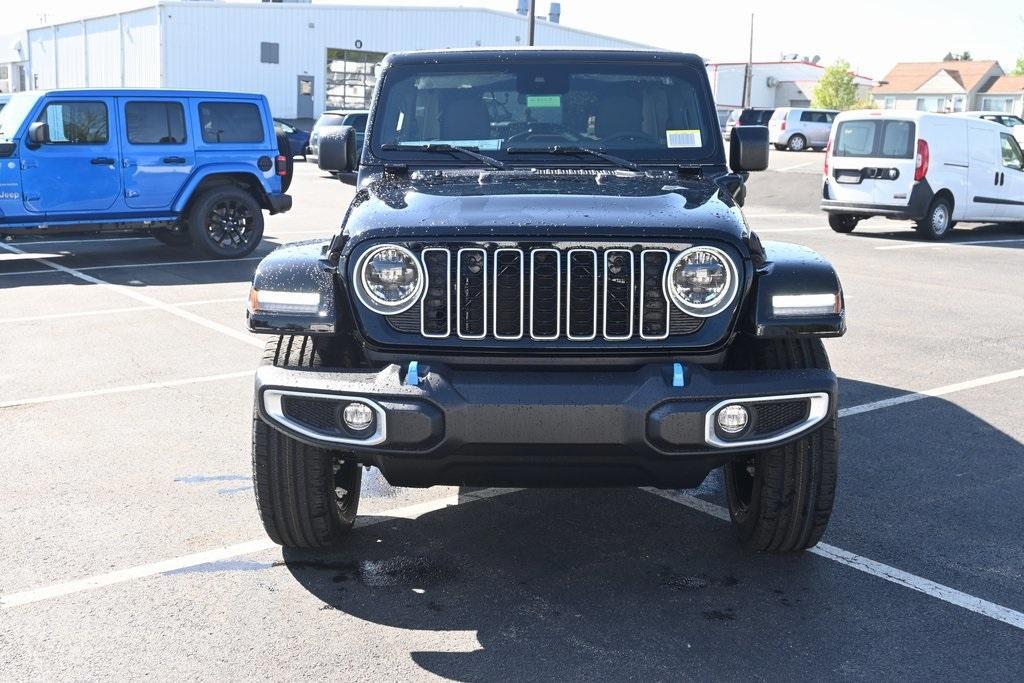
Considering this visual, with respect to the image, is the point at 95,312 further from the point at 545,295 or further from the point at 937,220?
the point at 937,220

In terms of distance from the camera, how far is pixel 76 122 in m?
11.9

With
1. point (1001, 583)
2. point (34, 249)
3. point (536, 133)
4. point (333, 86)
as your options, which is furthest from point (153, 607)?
point (333, 86)

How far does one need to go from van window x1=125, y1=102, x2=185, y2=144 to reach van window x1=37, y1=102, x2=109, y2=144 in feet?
0.98

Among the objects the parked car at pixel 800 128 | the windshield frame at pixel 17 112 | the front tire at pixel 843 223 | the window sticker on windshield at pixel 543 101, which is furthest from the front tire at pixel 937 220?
the parked car at pixel 800 128

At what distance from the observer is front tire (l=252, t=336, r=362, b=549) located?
377 centimetres

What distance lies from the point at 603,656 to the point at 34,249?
42.1ft

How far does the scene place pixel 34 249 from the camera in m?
14.2

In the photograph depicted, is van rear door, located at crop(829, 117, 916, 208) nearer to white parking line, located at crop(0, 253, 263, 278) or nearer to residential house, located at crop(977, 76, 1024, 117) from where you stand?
white parking line, located at crop(0, 253, 263, 278)

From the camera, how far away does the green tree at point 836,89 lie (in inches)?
3752

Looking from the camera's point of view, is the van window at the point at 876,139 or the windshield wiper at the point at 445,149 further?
the van window at the point at 876,139

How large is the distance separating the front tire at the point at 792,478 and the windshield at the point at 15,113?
1007 cm

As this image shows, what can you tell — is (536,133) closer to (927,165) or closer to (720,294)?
(720,294)

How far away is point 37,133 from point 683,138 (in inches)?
348

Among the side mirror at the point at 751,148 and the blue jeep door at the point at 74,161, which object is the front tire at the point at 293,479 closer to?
the side mirror at the point at 751,148
